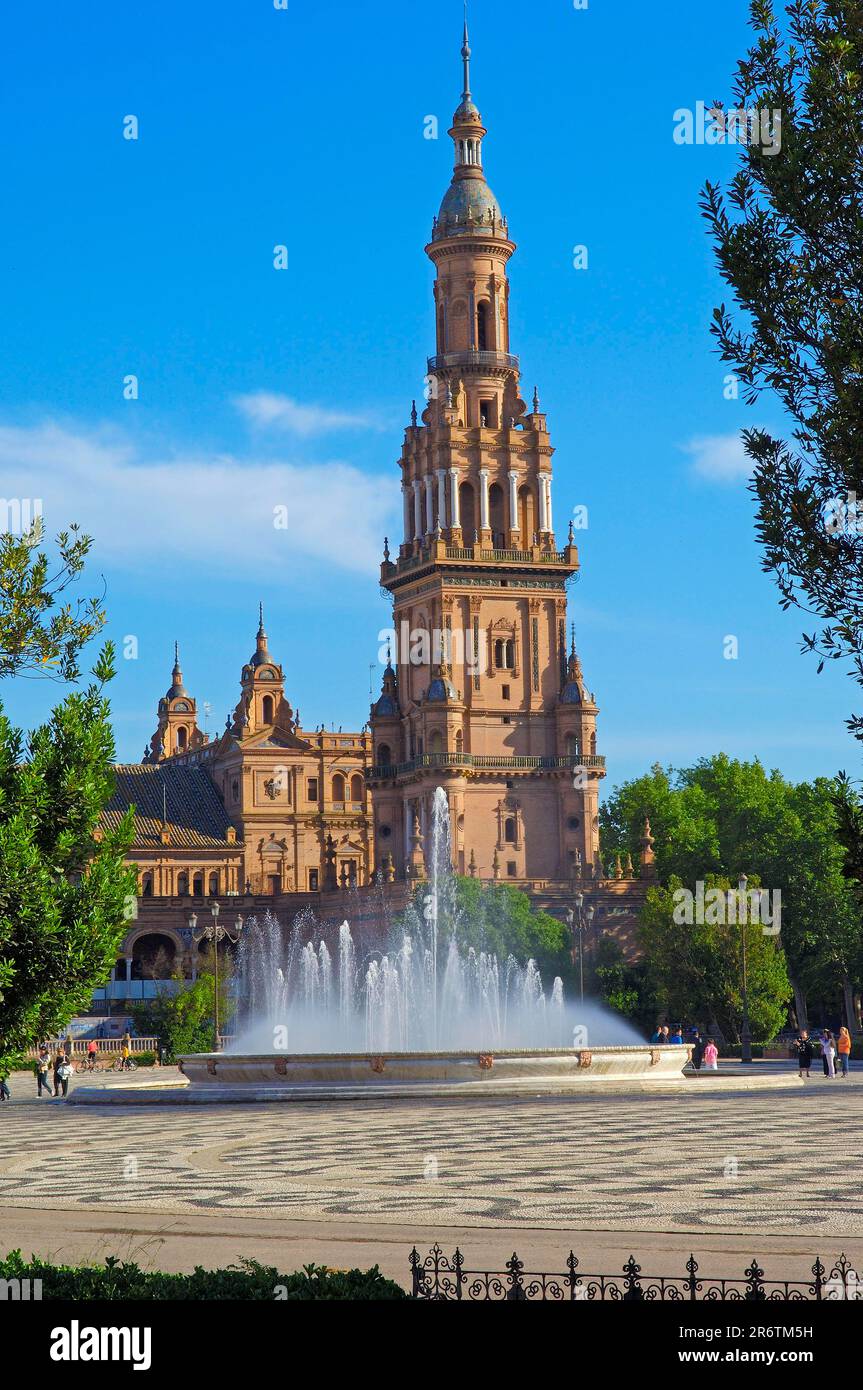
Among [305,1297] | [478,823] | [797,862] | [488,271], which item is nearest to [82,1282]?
[305,1297]

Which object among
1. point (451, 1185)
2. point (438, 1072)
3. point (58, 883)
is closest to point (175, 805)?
point (438, 1072)

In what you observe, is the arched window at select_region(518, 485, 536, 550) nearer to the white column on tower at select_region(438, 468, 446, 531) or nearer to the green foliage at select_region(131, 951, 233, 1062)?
the white column on tower at select_region(438, 468, 446, 531)

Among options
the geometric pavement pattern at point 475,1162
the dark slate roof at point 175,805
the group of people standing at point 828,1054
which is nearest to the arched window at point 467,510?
the dark slate roof at point 175,805

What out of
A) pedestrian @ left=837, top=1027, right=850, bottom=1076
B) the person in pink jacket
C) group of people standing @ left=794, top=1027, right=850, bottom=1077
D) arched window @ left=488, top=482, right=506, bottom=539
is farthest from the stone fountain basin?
arched window @ left=488, top=482, right=506, bottom=539

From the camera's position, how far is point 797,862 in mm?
86938

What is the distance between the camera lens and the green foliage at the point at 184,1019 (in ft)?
233

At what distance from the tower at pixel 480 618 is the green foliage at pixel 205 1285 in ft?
287

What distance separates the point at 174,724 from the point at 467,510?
54.6 meters

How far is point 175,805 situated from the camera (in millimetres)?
127562

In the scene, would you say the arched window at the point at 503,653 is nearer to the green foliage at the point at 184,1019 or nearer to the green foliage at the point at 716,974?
the green foliage at the point at 716,974

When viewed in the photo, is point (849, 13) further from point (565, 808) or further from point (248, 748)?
point (248, 748)

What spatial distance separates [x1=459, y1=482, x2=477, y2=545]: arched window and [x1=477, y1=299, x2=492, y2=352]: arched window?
27.9ft

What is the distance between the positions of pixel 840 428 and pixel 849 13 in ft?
10.2

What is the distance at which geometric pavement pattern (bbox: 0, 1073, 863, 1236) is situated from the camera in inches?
864
